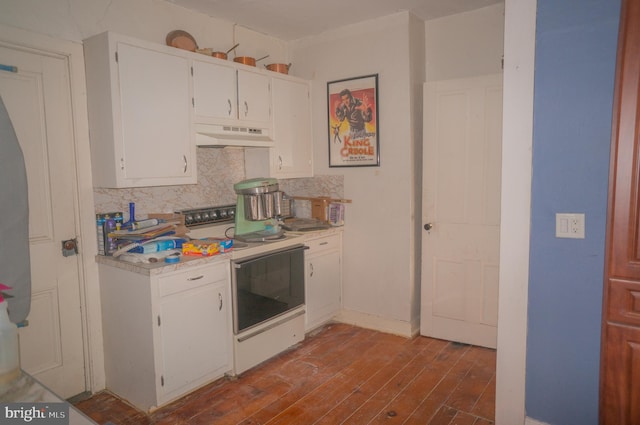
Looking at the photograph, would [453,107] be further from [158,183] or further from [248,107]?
[158,183]

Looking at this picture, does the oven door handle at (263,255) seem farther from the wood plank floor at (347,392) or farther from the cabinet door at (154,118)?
the wood plank floor at (347,392)

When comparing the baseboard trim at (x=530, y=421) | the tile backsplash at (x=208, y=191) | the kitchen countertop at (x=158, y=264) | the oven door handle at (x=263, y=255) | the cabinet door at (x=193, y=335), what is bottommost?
the baseboard trim at (x=530, y=421)

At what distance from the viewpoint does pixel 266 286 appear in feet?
9.79

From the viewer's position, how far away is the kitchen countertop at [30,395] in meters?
0.97

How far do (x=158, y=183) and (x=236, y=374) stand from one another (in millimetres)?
1394

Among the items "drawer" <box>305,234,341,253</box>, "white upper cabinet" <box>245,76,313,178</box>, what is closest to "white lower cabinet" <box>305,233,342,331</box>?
"drawer" <box>305,234,341,253</box>

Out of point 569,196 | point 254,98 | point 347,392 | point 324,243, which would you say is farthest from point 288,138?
point 569,196

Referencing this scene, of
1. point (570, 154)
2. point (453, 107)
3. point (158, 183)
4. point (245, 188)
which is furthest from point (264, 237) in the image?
point (570, 154)

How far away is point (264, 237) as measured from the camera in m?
3.09

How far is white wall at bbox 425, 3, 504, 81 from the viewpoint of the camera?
3213mm

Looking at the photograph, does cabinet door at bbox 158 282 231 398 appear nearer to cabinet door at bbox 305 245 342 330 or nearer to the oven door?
the oven door

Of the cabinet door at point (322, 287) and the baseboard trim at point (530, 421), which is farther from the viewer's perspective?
the cabinet door at point (322, 287)

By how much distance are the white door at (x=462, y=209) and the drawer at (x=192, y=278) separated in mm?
1721

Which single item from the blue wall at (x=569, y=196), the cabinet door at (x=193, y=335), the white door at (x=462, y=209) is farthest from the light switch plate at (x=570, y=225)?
the cabinet door at (x=193, y=335)
